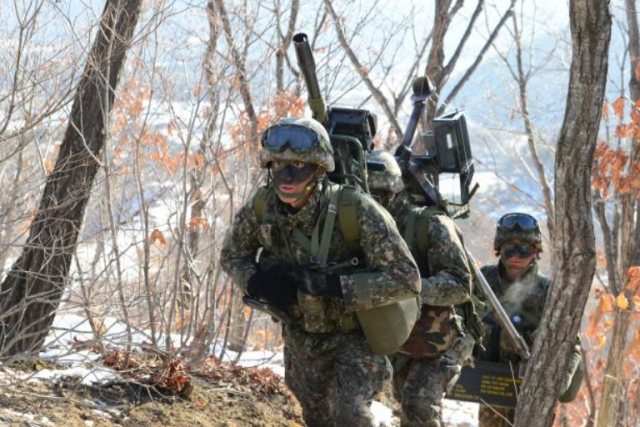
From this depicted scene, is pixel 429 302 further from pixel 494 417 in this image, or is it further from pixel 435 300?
pixel 494 417

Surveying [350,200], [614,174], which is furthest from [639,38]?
[350,200]

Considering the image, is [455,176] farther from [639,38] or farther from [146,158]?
[639,38]

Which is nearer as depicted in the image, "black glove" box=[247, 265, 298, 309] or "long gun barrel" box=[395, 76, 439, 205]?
"black glove" box=[247, 265, 298, 309]

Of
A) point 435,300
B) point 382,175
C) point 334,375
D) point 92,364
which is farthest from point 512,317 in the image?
point 92,364

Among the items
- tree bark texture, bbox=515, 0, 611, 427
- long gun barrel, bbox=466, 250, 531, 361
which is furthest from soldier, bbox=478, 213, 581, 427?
tree bark texture, bbox=515, 0, 611, 427

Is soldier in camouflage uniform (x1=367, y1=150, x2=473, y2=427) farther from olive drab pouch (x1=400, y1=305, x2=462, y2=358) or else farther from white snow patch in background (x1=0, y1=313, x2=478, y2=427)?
white snow patch in background (x1=0, y1=313, x2=478, y2=427)

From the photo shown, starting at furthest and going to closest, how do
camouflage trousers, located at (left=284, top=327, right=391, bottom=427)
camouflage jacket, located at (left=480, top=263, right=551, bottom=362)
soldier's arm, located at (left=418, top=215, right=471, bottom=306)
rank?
1. camouflage jacket, located at (left=480, top=263, right=551, bottom=362)
2. soldier's arm, located at (left=418, top=215, right=471, bottom=306)
3. camouflage trousers, located at (left=284, top=327, right=391, bottom=427)

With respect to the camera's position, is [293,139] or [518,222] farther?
[518,222]

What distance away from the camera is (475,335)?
6234 millimetres

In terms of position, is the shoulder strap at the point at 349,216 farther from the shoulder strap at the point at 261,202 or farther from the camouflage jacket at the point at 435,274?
the camouflage jacket at the point at 435,274

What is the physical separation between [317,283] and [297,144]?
0.71 meters

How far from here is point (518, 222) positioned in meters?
7.22

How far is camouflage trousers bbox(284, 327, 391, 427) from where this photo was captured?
4.62m

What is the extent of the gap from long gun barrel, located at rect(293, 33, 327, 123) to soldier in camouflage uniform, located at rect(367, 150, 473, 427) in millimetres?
537
